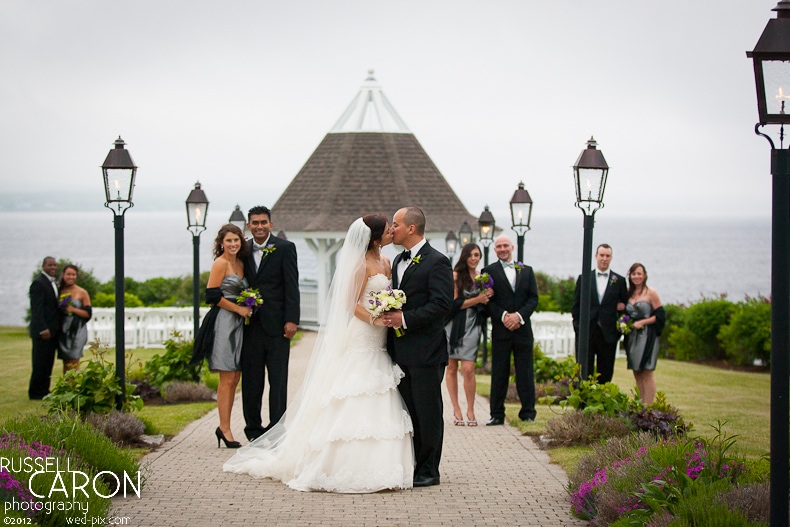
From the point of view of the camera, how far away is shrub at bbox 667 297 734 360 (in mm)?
24625

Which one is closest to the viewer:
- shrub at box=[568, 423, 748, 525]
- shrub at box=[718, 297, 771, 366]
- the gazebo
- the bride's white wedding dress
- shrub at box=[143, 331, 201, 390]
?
shrub at box=[568, 423, 748, 525]

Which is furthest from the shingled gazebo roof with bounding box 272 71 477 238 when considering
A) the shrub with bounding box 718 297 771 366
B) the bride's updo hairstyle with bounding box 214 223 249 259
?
the bride's updo hairstyle with bounding box 214 223 249 259

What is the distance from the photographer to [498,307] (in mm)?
12391

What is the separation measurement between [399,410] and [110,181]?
4513mm

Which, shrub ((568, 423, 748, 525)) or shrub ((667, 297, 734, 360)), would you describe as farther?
shrub ((667, 297, 734, 360))

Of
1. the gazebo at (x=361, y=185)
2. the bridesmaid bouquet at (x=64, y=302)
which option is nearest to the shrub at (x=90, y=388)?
the bridesmaid bouquet at (x=64, y=302)

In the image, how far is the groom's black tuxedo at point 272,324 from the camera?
1030 cm

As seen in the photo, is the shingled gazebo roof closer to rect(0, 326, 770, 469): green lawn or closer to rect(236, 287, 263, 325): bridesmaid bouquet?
rect(0, 326, 770, 469): green lawn

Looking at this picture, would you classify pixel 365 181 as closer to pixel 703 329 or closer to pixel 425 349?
pixel 703 329

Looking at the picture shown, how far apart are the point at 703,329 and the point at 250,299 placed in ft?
57.2

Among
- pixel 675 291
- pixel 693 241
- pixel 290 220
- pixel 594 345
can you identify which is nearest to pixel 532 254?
pixel 675 291

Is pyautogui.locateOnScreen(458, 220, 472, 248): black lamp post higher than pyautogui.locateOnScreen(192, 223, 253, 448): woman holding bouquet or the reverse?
higher

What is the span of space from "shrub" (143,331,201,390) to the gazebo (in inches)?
585

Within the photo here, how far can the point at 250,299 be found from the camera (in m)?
10.2
